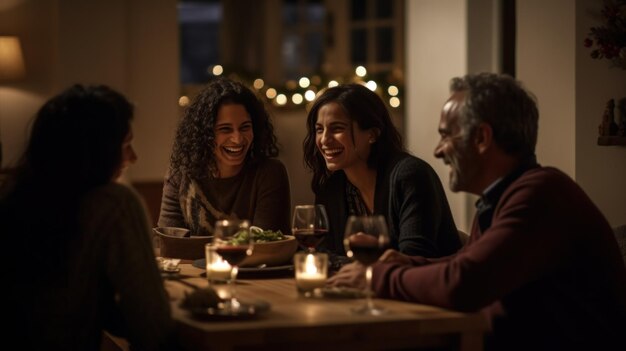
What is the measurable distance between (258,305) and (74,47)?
4891mm

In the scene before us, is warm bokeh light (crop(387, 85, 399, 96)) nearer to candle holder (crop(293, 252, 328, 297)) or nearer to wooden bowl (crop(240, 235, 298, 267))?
wooden bowl (crop(240, 235, 298, 267))

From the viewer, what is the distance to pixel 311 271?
7.53 ft

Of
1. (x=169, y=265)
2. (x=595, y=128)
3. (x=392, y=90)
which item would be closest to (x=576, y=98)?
(x=595, y=128)

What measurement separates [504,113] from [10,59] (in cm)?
462

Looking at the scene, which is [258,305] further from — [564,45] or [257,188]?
[564,45]

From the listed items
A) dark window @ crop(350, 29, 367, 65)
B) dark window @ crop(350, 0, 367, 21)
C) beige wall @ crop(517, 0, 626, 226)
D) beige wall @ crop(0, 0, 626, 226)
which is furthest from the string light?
beige wall @ crop(517, 0, 626, 226)

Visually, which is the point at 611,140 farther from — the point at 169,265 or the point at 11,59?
the point at 11,59

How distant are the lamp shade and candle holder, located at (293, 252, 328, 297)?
172 inches

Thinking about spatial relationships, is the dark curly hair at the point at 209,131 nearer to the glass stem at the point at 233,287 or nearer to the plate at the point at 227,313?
the glass stem at the point at 233,287

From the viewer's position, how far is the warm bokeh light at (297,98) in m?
7.85

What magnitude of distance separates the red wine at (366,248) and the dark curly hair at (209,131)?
56.1 inches

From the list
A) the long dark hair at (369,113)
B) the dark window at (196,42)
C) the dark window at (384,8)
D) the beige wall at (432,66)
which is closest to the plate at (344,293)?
the long dark hair at (369,113)

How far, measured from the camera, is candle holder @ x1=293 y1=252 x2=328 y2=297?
7.50 ft

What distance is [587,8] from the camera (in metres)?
4.04
